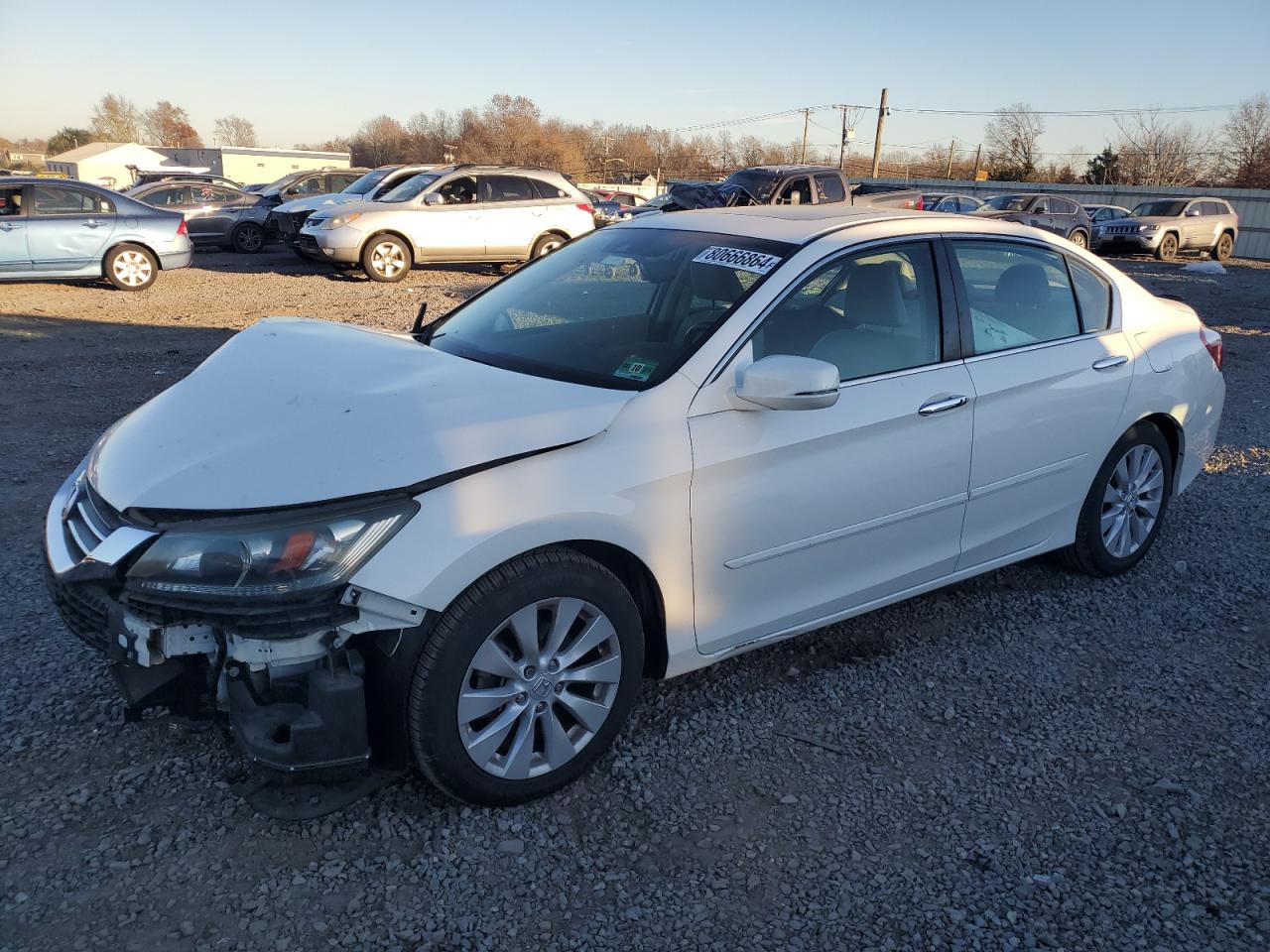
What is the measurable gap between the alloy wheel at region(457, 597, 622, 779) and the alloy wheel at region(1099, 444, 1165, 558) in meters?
2.72

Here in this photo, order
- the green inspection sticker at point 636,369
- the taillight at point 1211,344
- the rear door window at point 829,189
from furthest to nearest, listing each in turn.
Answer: the rear door window at point 829,189
the taillight at point 1211,344
the green inspection sticker at point 636,369

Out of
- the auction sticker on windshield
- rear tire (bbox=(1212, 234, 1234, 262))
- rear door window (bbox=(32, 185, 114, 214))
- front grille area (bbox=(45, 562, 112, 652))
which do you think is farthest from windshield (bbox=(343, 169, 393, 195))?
rear tire (bbox=(1212, 234, 1234, 262))

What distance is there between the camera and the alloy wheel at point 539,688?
8.82 ft

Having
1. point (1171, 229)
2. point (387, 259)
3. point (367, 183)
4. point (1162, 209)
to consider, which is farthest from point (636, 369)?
point (1162, 209)

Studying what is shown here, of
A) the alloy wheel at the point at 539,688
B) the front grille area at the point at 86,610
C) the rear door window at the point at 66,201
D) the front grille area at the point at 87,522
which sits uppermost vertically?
the rear door window at the point at 66,201

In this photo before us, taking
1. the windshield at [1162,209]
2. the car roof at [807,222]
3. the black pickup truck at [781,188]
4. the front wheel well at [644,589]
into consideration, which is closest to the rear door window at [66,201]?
the black pickup truck at [781,188]

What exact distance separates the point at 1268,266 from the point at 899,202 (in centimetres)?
1405

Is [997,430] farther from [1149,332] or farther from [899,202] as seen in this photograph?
[899,202]

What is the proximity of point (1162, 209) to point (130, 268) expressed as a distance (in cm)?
2426

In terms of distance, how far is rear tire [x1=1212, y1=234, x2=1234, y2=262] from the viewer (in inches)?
1027

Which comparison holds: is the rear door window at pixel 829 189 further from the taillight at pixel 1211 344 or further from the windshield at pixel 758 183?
the taillight at pixel 1211 344

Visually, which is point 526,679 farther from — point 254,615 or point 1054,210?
point 1054,210

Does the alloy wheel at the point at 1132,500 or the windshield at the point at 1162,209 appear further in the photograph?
the windshield at the point at 1162,209

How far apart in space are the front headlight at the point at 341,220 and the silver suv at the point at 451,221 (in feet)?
0.05
